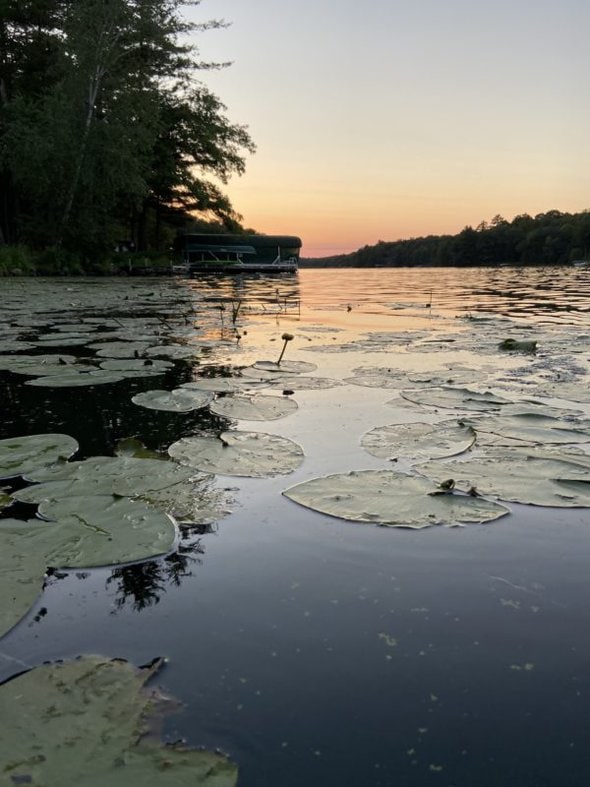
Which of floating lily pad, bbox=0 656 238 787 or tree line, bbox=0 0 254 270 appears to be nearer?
floating lily pad, bbox=0 656 238 787

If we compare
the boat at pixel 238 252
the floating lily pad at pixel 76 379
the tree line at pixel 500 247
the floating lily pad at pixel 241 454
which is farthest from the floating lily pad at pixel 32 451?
the tree line at pixel 500 247

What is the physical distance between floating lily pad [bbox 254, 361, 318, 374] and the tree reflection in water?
2.39 meters

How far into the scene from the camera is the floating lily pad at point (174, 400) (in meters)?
2.81

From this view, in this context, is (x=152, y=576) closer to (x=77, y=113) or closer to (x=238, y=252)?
(x=77, y=113)

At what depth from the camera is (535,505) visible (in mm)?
1736

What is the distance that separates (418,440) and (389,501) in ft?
2.08

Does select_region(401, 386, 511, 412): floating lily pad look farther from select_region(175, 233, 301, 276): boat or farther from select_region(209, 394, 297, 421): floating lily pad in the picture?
select_region(175, 233, 301, 276): boat

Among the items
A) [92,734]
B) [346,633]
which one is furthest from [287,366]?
[92,734]

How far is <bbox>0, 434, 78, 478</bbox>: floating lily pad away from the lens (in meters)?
1.94

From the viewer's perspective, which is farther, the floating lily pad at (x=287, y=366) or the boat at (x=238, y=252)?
the boat at (x=238, y=252)

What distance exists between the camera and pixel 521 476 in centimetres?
191

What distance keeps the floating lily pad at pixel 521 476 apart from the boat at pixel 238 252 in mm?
25091

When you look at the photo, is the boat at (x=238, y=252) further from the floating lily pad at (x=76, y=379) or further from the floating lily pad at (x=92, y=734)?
the floating lily pad at (x=92, y=734)

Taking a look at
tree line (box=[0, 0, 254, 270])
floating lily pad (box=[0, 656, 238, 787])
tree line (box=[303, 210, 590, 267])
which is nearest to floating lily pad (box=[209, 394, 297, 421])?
floating lily pad (box=[0, 656, 238, 787])
